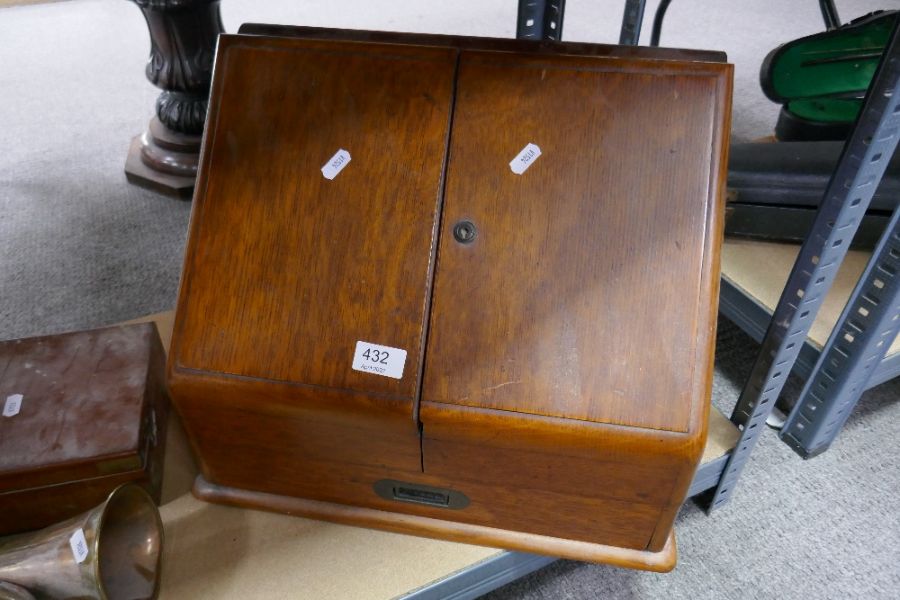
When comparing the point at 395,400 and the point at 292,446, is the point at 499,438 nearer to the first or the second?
the point at 395,400

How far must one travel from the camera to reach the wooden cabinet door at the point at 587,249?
790mm

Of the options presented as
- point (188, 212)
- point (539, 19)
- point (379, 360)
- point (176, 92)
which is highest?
point (539, 19)

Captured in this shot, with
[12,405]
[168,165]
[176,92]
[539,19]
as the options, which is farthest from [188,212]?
[539,19]

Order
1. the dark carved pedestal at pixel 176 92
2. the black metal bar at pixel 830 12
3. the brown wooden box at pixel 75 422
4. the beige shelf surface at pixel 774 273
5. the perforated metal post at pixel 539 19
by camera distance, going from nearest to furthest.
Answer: the brown wooden box at pixel 75 422 < the perforated metal post at pixel 539 19 < the beige shelf surface at pixel 774 273 < the dark carved pedestal at pixel 176 92 < the black metal bar at pixel 830 12

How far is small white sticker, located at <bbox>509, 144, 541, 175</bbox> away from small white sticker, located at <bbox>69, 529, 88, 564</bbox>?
696 millimetres

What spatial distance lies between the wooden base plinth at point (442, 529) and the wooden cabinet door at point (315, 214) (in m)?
0.26

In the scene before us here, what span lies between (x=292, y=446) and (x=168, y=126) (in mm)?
1557

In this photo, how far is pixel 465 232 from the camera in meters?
0.82

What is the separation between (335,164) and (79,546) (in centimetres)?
57

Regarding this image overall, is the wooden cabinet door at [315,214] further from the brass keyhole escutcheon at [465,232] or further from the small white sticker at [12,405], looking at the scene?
the small white sticker at [12,405]

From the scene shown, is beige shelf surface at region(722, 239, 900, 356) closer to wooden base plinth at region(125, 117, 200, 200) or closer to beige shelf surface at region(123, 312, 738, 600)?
beige shelf surface at region(123, 312, 738, 600)

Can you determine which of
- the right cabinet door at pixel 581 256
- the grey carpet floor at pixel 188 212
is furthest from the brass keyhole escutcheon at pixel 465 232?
the grey carpet floor at pixel 188 212

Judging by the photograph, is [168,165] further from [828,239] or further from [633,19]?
[828,239]

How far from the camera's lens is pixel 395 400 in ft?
2.66
